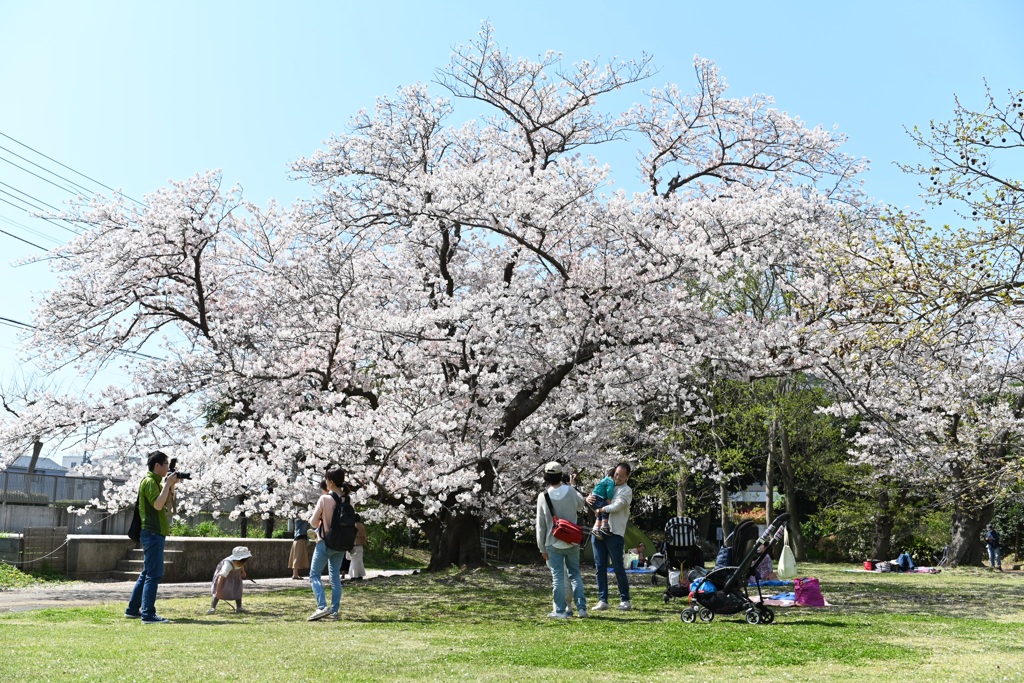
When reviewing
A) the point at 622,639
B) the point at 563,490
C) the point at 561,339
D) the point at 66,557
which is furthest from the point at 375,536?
the point at 622,639

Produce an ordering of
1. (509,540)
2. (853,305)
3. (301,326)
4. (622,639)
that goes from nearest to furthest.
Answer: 1. (622,639)
2. (853,305)
3. (301,326)
4. (509,540)

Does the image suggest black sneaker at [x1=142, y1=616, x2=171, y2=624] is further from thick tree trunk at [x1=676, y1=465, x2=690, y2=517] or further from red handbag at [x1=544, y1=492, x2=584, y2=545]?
thick tree trunk at [x1=676, y1=465, x2=690, y2=517]

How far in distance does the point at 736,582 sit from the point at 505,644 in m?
2.74

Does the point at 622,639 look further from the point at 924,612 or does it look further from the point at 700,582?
the point at 924,612

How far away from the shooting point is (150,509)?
9.00 m

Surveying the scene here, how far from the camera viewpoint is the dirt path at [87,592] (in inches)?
425

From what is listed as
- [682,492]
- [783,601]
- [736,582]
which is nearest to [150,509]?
[736,582]

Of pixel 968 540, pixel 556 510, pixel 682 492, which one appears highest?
pixel 682 492

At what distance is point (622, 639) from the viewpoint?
7.21 metres

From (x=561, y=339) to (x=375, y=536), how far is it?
43.5 feet

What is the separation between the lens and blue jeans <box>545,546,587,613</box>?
9070mm

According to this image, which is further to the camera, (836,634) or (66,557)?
(66,557)

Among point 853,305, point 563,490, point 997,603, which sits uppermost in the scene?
point 853,305

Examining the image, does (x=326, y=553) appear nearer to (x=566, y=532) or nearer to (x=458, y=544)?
(x=566, y=532)
